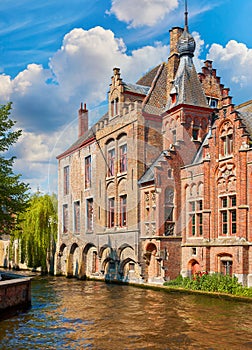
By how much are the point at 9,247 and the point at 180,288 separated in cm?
2861

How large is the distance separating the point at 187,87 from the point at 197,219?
845cm

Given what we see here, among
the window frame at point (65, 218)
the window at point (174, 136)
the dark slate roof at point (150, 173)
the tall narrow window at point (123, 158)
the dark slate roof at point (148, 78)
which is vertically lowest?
the window frame at point (65, 218)

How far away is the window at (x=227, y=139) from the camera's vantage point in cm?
2277

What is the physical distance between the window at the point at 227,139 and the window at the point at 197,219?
3165 mm

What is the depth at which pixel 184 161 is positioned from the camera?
1043 inches

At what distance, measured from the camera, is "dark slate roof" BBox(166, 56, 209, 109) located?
1083 inches

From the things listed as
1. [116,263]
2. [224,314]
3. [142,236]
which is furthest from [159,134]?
[224,314]

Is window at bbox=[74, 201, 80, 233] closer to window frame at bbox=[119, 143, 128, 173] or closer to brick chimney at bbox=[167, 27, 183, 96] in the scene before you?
window frame at bbox=[119, 143, 128, 173]

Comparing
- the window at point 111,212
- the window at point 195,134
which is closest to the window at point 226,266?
the window at point 195,134

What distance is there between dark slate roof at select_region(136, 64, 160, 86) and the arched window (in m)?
11.2

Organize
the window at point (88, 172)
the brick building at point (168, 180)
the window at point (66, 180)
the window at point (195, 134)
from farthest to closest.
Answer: the window at point (66, 180) < the window at point (88, 172) < the window at point (195, 134) < the brick building at point (168, 180)

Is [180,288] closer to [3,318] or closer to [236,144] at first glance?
[236,144]

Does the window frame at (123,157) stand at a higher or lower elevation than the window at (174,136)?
lower

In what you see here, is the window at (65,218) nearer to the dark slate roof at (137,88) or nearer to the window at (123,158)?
the window at (123,158)
